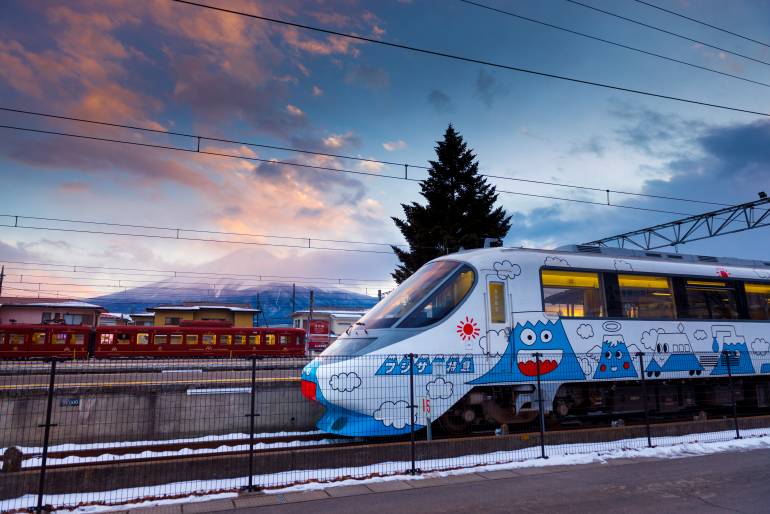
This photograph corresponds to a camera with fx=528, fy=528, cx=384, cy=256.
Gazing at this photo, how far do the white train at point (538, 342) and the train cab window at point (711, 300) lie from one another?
0.12 feet

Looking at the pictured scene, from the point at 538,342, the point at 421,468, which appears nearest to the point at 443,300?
the point at 538,342

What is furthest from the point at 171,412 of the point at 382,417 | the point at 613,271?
the point at 613,271

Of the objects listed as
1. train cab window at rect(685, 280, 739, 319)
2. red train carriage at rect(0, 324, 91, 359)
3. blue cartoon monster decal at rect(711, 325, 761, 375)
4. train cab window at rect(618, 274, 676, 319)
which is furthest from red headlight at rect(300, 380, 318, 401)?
red train carriage at rect(0, 324, 91, 359)

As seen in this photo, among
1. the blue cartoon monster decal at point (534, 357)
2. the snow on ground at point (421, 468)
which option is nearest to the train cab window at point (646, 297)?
the blue cartoon monster decal at point (534, 357)

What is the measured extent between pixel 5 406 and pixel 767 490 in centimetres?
1288

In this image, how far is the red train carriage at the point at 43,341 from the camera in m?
31.2

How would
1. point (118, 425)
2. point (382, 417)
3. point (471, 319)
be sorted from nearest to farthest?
1. point (382, 417)
2. point (471, 319)
3. point (118, 425)

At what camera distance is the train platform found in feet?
19.4

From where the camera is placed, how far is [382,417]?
8.65 m

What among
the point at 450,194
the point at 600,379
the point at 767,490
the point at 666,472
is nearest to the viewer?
the point at 767,490

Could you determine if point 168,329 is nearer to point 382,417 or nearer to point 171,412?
point 171,412

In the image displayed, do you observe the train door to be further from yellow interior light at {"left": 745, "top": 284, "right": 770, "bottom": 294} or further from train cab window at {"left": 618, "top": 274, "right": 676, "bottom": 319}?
yellow interior light at {"left": 745, "top": 284, "right": 770, "bottom": 294}

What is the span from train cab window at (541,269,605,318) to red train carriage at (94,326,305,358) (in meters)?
26.1

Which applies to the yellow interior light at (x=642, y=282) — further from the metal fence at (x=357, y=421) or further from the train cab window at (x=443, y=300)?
the train cab window at (x=443, y=300)
